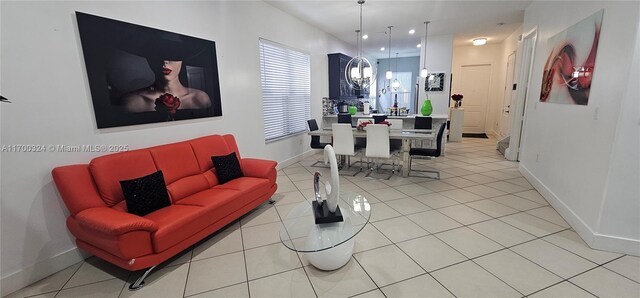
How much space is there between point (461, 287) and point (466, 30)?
6.37m

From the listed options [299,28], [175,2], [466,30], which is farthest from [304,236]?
[466,30]

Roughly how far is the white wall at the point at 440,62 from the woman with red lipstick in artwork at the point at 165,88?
5.81 meters

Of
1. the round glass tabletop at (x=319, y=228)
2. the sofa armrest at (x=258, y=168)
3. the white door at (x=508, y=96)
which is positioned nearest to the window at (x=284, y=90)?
the sofa armrest at (x=258, y=168)

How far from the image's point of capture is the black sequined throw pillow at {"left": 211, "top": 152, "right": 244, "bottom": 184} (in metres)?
3.10

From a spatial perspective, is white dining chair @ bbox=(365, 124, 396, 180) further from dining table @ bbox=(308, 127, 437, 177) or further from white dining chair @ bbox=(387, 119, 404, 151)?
white dining chair @ bbox=(387, 119, 404, 151)

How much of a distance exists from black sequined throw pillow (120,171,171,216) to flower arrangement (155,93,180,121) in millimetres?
837

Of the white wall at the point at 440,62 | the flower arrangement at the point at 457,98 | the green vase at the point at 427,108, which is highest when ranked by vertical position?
the white wall at the point at 440,62

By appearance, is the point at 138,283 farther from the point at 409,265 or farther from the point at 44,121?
the point at 409,265

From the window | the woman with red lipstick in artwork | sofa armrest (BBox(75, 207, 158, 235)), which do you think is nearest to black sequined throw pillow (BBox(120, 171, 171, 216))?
sofa armrest (BBox(75, 207, 158, 235))

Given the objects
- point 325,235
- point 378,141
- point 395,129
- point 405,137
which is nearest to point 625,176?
point 405,137

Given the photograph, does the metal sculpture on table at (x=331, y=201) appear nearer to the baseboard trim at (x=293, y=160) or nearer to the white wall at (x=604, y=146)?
the white wall at (x=604, y=146)

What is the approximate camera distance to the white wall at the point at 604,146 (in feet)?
7.03

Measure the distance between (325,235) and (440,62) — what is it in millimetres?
6509

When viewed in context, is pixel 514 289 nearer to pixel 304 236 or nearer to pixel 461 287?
pixel 461 287
